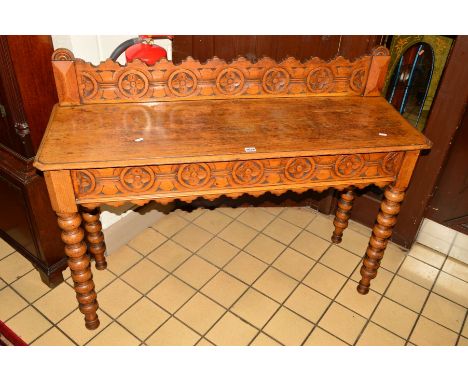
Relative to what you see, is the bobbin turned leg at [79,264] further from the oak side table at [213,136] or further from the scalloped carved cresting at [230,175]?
the scalloped carved cresting at [230,175]

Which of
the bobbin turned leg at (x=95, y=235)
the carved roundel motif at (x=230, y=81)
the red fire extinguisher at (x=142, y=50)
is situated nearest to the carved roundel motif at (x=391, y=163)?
the carved roundel motif at (x=230, y=81)

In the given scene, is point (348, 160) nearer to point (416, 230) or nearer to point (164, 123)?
point (164, 123)

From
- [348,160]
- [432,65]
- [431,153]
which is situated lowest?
[431,153]

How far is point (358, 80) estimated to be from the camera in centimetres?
237

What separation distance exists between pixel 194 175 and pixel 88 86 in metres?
0.75

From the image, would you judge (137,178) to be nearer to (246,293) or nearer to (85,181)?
(85,181)

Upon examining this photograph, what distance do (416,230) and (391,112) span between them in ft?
3.46

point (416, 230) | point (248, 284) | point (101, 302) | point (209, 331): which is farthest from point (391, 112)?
point (101, 302)

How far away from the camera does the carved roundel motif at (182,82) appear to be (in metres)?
2.18

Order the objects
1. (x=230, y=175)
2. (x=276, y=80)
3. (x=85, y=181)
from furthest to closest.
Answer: (x=276, y=80)
(x=230, y=175)
(x=85, y=181)

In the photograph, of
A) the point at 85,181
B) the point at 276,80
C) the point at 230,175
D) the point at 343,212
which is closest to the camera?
the point at 85,181

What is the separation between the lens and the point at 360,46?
8.50ft

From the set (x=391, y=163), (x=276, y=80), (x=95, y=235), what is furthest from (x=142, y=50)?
(x=391, y=163)

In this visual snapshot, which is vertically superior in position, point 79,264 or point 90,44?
point 90,44
